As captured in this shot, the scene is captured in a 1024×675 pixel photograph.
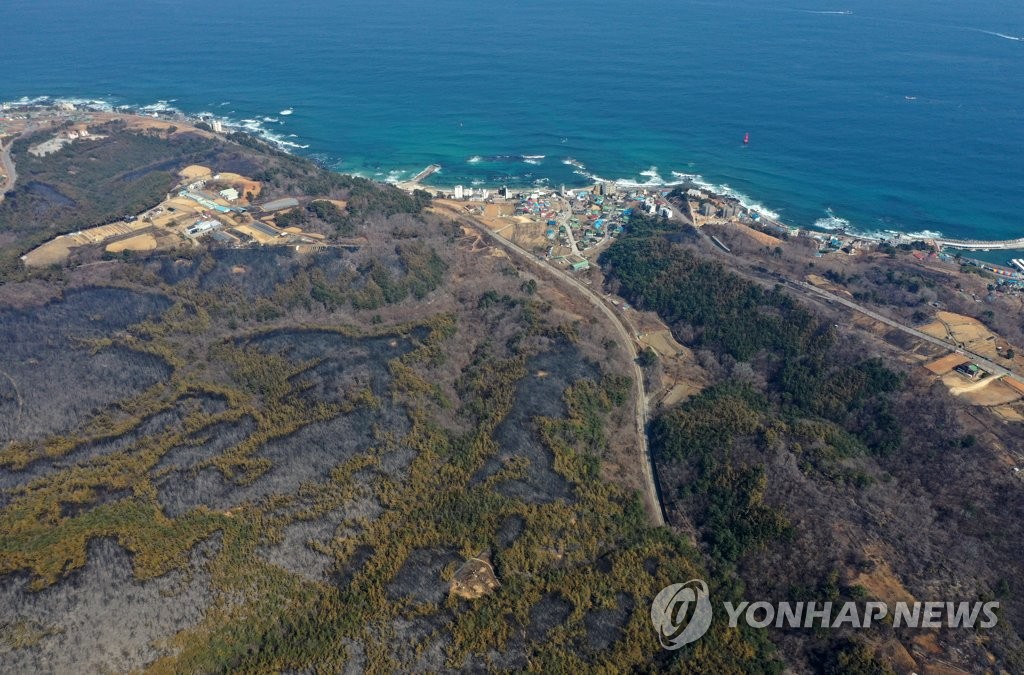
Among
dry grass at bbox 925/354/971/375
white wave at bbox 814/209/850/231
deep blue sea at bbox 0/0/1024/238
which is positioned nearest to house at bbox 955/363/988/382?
dry grass at bbox 925/354/971/375

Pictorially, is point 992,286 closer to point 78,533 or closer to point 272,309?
point 272,309

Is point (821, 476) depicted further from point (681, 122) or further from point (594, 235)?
point (681, 122)

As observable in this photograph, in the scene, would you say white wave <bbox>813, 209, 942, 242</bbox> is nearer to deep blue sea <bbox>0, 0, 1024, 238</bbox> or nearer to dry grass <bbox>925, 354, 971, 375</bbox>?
deep blue sea <bbox>0, 0, 1024, 238</bbox>

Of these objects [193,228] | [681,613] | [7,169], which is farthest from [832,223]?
[7,169]

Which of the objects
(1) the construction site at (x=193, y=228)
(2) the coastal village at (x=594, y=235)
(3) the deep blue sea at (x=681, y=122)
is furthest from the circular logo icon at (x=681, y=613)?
(3) the deep blue sea at (x=681, y=122)

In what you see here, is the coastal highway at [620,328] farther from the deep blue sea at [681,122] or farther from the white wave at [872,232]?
the white wave at [872,232]

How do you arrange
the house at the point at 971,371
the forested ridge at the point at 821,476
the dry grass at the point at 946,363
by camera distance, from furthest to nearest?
the dry grass at the point at 946,363
the house at the point at 971,371
the forested ridge at the point at 821,476

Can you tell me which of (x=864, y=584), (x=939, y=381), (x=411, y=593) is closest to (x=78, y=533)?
(x=411, y=593)
